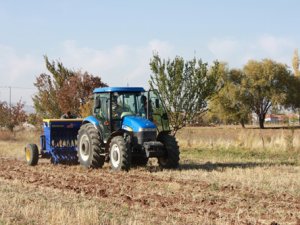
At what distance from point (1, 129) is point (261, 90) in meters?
28.6

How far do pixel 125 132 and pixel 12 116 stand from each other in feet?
76.7

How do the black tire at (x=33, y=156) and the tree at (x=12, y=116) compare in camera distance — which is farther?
the tree at (x=12, y=116)

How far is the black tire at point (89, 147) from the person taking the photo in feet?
45.1

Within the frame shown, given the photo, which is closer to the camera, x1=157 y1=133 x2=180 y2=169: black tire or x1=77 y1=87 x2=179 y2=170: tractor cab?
x1=77 y1=87 x2=179 y2=170: tractor cab

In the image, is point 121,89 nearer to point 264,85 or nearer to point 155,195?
point 155,195

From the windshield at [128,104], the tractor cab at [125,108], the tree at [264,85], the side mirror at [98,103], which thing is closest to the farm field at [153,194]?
the tractor cab at [125,108]

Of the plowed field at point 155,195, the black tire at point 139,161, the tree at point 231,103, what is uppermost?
the tree at point 231,103

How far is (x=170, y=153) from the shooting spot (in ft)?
44.2

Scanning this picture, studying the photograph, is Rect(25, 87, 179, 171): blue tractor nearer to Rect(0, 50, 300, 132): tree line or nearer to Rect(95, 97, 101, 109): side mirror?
Rect(95, 97, 101, 109): side mirror

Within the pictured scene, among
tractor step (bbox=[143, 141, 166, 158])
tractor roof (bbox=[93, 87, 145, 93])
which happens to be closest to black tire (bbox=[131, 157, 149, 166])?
tractor step (bbox=[143, 141, 166, 158])

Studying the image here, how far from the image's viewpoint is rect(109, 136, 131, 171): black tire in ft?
41.9

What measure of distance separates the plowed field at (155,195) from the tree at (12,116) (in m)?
21.8

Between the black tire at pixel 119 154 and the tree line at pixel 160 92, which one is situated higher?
the tree line at pixel 160 92

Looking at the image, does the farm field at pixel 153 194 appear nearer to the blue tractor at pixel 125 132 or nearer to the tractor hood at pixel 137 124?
the blue tractor at pixel 125 132
